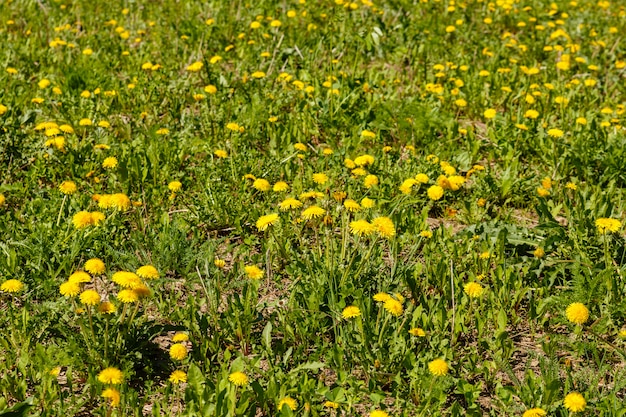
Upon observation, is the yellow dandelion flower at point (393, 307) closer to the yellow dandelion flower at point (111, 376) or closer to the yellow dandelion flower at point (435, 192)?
the yellow dandelion flower at point (111, 376)

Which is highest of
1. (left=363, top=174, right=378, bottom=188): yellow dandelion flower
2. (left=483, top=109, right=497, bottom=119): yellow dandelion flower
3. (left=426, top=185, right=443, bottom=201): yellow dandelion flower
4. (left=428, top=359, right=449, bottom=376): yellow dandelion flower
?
(left=483, top=109, right=497, bottom=119): yellow dandelion flower

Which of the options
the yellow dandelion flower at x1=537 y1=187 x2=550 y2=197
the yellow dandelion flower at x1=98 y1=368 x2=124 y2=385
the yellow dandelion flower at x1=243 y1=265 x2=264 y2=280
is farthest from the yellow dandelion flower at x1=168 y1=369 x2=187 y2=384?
the yellow dandelion flower at x1=537 y1=187 x2=550 y2=197

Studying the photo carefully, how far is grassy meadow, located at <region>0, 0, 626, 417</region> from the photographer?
10.0ft

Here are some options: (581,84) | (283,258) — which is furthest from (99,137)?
(581,84)

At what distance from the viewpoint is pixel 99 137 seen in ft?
16.3

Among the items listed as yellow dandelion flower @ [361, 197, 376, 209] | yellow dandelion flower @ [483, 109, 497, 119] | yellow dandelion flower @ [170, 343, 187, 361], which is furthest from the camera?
yellow dandelion flower @ [483, 109, 497, 119]

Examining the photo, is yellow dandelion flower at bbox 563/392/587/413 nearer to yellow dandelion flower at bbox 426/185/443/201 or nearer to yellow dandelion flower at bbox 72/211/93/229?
yellow dandelion flower at bbox 426/185/443/201

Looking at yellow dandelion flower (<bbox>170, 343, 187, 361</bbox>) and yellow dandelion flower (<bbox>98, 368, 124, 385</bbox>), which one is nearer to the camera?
yellow dandelion flower (<bbox>98, 368, 124, 385</bbox>)

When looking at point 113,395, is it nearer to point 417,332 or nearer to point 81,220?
point 81,220

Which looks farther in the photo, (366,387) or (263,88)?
(263,88)

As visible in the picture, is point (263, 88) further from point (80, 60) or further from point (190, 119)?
point (80, 60)

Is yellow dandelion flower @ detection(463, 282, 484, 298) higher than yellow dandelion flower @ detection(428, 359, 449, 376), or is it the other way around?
yellow dandelion flower @ detection(463, 282, 484, 298)

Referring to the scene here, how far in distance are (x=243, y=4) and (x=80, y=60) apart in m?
2.07

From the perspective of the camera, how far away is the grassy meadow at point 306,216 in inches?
121
